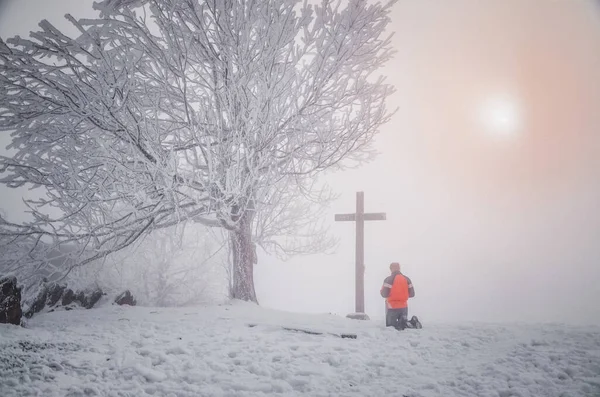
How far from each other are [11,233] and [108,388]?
3.85 metres

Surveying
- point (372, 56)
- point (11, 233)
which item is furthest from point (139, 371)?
point (372, 56)

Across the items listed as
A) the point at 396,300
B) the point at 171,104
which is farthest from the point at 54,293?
the point at 396,300

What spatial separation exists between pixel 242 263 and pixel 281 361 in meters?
4.07

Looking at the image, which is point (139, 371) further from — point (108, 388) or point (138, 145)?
point (138, 145)

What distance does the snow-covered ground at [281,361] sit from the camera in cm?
205

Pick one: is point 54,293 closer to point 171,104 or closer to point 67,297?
point 67,297

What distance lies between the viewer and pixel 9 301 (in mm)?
3324

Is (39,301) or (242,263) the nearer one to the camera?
(39,301)

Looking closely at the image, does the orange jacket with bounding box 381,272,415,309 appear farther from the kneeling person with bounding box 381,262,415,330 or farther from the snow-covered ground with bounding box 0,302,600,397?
the snow-covered ground with bounding box 0,302,600,397

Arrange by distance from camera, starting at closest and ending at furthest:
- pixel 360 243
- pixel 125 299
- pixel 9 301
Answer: pixel 9 301 → pixel 125 299 → pixel 360 243

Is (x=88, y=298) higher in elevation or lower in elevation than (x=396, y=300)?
lower

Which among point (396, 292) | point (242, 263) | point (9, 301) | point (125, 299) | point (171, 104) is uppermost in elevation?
point (171, 104)

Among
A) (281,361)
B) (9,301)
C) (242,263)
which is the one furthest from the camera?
(242,263)

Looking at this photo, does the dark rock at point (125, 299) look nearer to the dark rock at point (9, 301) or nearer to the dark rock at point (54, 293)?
the dark rock at point (54, 293)
